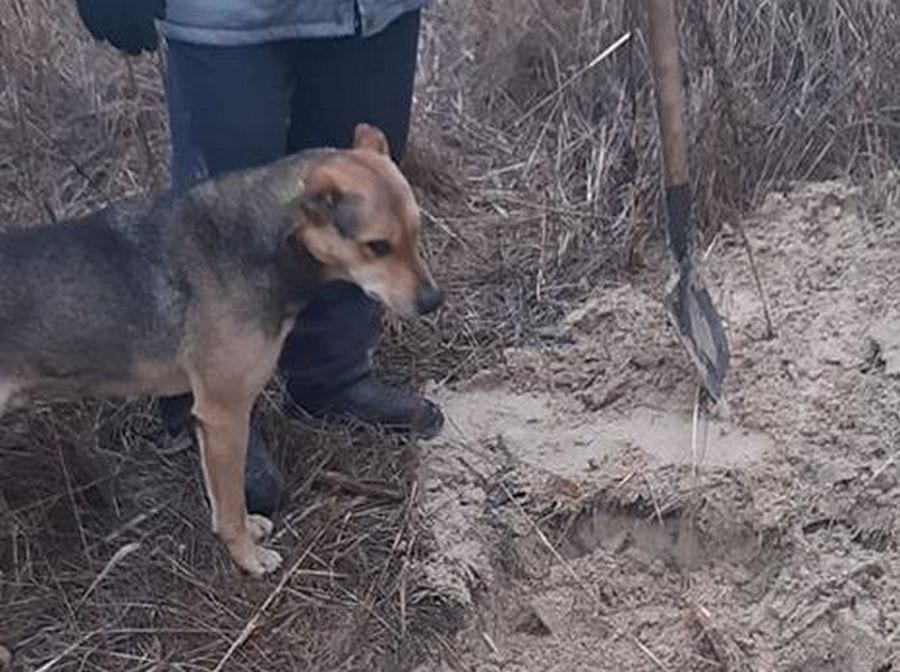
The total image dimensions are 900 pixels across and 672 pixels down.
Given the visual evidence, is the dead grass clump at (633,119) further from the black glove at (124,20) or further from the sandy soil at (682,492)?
the black glove at (124,20)

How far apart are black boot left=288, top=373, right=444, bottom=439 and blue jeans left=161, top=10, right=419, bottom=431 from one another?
112 mm

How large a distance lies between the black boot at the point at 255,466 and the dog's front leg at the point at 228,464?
0.11 metres

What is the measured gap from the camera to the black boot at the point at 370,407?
358 cm

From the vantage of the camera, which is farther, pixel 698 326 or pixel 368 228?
pixel 698 326

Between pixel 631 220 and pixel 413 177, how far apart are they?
609 millimetres

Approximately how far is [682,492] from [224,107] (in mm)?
1190

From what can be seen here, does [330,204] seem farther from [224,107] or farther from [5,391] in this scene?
[5,391]

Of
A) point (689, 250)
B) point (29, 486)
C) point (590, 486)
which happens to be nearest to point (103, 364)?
point (29, 486)

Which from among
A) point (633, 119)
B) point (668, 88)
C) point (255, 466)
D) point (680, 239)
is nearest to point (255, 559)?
point (255, 466)

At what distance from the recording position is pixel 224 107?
3.06m

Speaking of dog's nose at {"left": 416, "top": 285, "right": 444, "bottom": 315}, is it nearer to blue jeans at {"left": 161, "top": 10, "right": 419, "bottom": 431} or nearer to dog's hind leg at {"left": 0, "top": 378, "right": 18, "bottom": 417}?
blue jeans at {"left": 161, "top": 10, "right": 419, "bottom": 431}

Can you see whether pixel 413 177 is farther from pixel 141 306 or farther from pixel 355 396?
pixel 141 306

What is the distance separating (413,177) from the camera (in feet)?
14.5

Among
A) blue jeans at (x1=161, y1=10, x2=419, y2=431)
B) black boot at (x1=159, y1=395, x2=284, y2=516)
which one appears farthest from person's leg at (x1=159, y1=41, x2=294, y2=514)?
black boot at (x1=159, y1=395, x2=284, y2=516)
